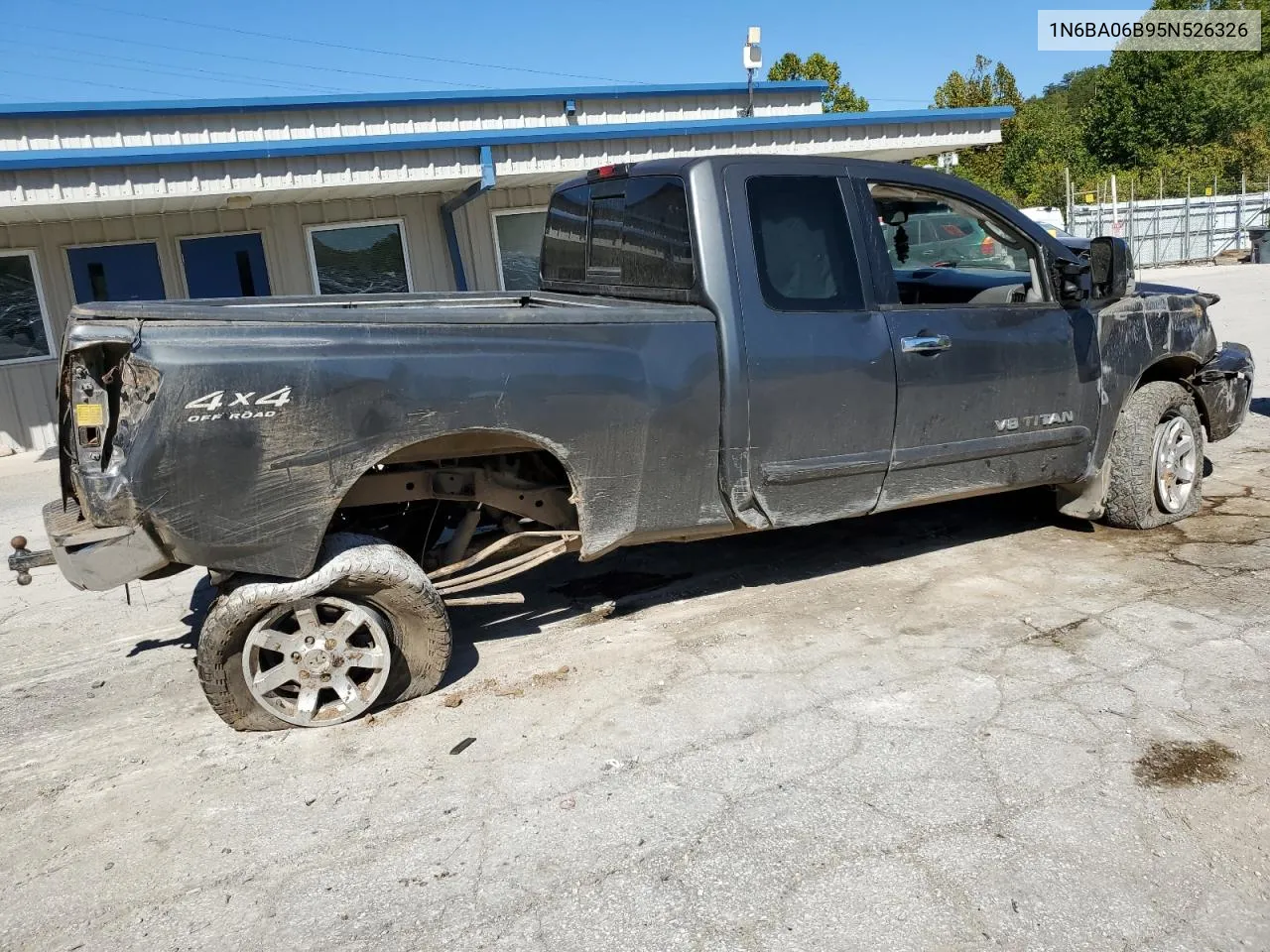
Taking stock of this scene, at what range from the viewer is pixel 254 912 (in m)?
2.84

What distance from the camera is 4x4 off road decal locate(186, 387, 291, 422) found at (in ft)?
11.1

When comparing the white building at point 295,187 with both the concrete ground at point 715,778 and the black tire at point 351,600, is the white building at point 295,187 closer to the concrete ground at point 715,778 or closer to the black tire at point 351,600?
the concrete ground at point 715,778

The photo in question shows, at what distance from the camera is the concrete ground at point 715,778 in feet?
8.96

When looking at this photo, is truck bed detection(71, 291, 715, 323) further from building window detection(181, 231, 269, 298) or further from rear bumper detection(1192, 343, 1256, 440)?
building window detection(181, 231, 269, 298)

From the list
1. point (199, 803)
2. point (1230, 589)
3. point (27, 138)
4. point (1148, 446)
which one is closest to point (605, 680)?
point (199, 803)

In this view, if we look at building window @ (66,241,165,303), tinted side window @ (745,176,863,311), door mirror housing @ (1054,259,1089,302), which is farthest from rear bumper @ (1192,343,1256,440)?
building window @ (66,241,165,303)

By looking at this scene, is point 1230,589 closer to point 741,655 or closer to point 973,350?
point 973,350

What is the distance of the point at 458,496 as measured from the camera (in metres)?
4.20

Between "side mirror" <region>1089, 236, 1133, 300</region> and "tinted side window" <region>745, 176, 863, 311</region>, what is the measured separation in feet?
4.43

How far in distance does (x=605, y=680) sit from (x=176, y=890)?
5.67ft

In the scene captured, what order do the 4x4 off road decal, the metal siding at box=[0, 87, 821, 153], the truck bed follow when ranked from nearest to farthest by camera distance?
the 4x4 off road decal, the truck bed, the metal siding at box=[0, 87, 821, 153]

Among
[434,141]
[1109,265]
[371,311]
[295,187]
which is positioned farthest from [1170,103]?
[371,311]

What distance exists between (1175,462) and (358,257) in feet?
32.4

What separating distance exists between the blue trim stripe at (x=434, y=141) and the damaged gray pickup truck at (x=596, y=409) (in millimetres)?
5792
